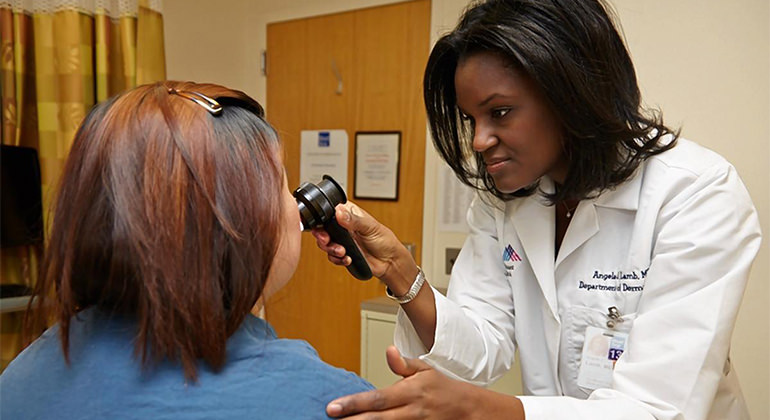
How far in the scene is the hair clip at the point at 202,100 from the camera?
2.10 ft

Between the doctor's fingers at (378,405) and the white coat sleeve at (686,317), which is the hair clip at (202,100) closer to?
the doctor's fingers at (378,405)

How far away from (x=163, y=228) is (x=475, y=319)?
0.80 metres

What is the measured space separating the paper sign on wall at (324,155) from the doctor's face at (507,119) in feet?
4.95

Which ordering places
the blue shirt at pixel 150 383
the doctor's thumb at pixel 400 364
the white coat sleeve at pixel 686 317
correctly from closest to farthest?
the blue shirt at pixel 150 383 < the doctor's thumb at pixel 400 364 < the white coat sleeve at pixel 686 317

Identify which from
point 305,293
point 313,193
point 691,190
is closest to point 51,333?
point 313,193

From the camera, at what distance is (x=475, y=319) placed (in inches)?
48.3

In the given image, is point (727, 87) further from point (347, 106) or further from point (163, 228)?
point (163, 228)

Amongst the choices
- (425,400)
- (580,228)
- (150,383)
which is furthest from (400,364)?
(580,228)

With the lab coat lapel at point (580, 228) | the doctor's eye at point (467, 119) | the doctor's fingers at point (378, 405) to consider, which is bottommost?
the doctor's fingers at point (378, 405)

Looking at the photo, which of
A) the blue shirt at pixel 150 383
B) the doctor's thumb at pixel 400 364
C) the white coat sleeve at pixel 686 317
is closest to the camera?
the blue shirt at pixel 150 383

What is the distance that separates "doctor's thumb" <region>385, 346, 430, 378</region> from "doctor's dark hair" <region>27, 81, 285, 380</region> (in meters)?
0.20

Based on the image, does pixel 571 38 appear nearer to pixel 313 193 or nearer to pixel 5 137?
pixel 313 193

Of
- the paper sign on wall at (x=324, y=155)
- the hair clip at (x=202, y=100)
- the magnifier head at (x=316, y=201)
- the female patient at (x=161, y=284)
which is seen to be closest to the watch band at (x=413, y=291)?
the magnifier head at (x=316, y=201)

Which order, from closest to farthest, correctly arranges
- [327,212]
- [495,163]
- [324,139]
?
[327,212], [495,163], [324,139]
